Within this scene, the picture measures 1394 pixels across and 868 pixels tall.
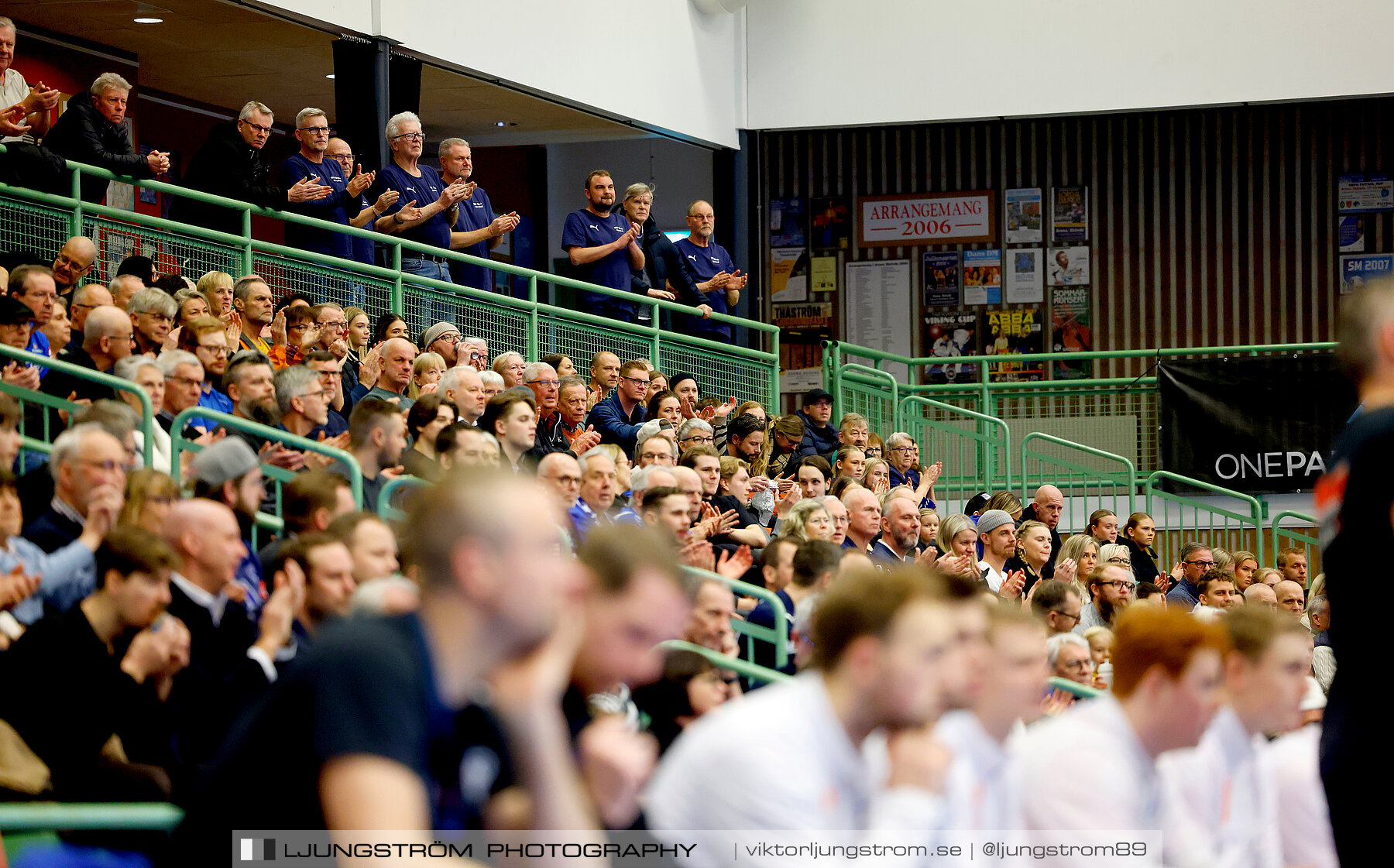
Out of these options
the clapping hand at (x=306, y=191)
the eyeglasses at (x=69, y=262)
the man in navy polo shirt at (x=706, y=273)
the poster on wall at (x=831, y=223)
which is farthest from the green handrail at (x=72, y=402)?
the poster on wall at (x=831, y=223)

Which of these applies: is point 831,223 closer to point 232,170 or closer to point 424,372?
point 232,170

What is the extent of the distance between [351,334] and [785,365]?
7.64 metres

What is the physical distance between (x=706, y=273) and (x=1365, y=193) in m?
7.05

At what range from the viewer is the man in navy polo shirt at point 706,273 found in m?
12.3

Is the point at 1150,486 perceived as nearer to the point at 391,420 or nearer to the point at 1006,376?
the point at 1006,376

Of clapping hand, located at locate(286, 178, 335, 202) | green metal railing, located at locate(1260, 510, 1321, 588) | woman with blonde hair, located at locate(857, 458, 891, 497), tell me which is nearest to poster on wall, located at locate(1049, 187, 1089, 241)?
green metal railing, located at locate(1260, 510, 1321, 588)

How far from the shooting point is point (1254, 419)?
13.7 meters

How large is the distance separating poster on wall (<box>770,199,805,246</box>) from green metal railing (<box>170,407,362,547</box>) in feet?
34.2

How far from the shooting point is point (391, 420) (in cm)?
638

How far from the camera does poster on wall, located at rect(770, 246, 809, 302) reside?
52.9ft

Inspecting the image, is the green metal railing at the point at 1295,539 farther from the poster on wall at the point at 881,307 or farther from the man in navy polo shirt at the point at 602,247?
the man in navy polo shirt at the point at 602,247

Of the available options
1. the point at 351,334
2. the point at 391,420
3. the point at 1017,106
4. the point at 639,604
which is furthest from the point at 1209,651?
the point at 1017,106

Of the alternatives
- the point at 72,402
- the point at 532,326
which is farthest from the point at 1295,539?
the point at 72,402

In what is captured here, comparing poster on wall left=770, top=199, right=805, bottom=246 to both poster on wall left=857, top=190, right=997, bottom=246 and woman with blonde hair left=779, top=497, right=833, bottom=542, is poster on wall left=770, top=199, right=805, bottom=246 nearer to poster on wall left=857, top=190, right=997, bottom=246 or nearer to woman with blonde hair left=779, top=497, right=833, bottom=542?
poster on wall left=857, top=190, right=997, bottom=246
